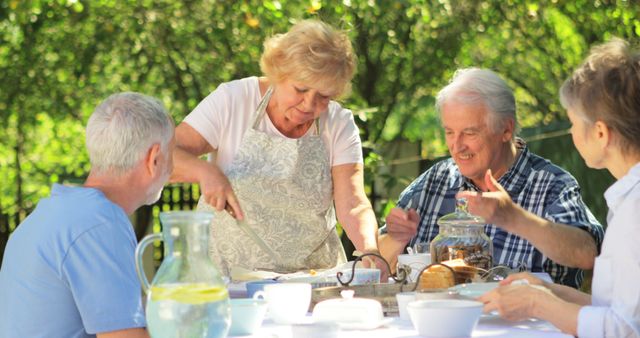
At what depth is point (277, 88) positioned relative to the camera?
12.5 feet

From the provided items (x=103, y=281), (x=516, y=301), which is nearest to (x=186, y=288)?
(x=103, y=281)

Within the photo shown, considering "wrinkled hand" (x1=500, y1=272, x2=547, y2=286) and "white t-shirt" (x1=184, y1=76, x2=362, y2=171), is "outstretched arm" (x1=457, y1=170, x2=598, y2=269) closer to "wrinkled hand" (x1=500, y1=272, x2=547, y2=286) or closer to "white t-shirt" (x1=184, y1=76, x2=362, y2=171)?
"wrinkled hand" (x1=500, y1=272, x2=547, y2=286)

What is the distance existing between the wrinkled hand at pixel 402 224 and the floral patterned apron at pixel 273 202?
0.33 meters

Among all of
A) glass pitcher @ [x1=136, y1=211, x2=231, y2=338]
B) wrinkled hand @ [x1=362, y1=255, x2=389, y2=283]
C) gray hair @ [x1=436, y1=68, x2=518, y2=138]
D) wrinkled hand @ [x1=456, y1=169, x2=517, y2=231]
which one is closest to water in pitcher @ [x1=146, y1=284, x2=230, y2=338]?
glass pitcher @ [x1=136, y1=211, x2=231, y2=338]

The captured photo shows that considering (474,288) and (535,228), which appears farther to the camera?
(535,228)

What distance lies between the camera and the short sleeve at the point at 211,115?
388 cm

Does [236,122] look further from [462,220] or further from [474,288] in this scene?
[474,288]

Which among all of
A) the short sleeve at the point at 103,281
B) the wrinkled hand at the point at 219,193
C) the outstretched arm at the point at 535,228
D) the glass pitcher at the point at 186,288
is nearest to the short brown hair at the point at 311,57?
the wrinkled hand at the point at 219,193

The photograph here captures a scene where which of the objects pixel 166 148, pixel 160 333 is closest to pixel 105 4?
pixel 166 148

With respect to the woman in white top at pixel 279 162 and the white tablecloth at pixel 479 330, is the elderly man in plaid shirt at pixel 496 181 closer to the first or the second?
the woman in white top at pixel 279 162

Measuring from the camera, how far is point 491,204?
294 cm

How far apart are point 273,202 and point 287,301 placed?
127 centimetres

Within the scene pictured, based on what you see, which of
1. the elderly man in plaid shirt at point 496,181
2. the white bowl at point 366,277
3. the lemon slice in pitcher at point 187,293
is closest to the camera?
the lemon slice in pitcher at point 187,293

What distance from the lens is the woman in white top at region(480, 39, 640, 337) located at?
2.44 metres
